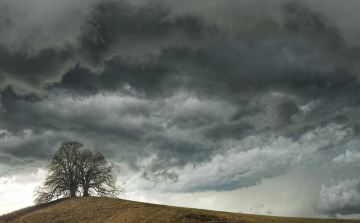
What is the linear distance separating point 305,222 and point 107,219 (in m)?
28.2

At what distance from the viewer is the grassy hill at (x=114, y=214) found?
30812 millimetres

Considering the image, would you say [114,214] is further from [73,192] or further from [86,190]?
[73,192]

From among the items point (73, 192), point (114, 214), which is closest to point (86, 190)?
point (73, 192)

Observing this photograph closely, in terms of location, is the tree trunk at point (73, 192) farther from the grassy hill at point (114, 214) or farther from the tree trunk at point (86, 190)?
the grassy hill at point (114, 214)

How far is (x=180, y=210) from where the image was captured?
113 feet

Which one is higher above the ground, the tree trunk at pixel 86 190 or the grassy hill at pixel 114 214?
the tree trunk at pixel 86 190

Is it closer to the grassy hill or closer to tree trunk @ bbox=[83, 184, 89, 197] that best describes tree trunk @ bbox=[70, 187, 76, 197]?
tree trunk @ bbox=[83, 184, 89, 197]

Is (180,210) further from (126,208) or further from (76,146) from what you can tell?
(76,146)

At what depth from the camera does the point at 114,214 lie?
3519 cm

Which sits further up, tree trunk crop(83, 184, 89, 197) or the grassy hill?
tree trunk crop(83, 184, 89, 197)

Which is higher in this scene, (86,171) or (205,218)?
(86,171)

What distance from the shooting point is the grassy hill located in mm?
30812

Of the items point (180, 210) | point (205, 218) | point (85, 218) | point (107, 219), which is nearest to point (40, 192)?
point (85, 218)

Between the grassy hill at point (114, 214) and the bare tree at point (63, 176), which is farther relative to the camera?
the bare tree at point (63, 176)
